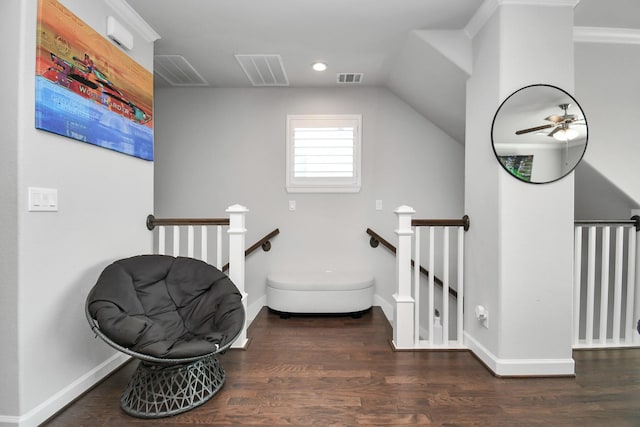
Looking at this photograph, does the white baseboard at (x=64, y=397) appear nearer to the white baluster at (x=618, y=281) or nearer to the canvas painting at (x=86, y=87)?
the canvas painting at (x=86, y=87)

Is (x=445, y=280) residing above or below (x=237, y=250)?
below

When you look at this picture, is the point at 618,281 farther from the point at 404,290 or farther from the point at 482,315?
the point at 404,290

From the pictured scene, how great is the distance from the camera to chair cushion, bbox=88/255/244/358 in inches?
64.9

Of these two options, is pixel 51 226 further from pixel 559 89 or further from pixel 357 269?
pixel 559 89

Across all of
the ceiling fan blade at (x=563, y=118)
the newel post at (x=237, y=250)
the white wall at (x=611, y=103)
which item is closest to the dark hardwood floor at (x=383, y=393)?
the newel post at (x=237, y=250)

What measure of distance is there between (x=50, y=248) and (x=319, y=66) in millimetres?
2612

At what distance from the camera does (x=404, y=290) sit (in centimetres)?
254

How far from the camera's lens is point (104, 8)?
6.91 feet

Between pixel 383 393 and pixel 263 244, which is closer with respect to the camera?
pixel 383 393

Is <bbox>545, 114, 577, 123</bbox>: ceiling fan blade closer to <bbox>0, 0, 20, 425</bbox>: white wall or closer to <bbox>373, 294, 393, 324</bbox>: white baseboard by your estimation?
<bbox>373, 294, 393, 324</bbox>: white baseboard

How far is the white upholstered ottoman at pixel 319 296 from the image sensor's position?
128 inches

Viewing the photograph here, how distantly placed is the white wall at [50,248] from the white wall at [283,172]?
1.56 metres

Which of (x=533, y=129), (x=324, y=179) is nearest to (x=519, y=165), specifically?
(x=533, y=129)

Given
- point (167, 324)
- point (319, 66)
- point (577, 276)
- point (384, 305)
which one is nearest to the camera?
point (167, 324)
